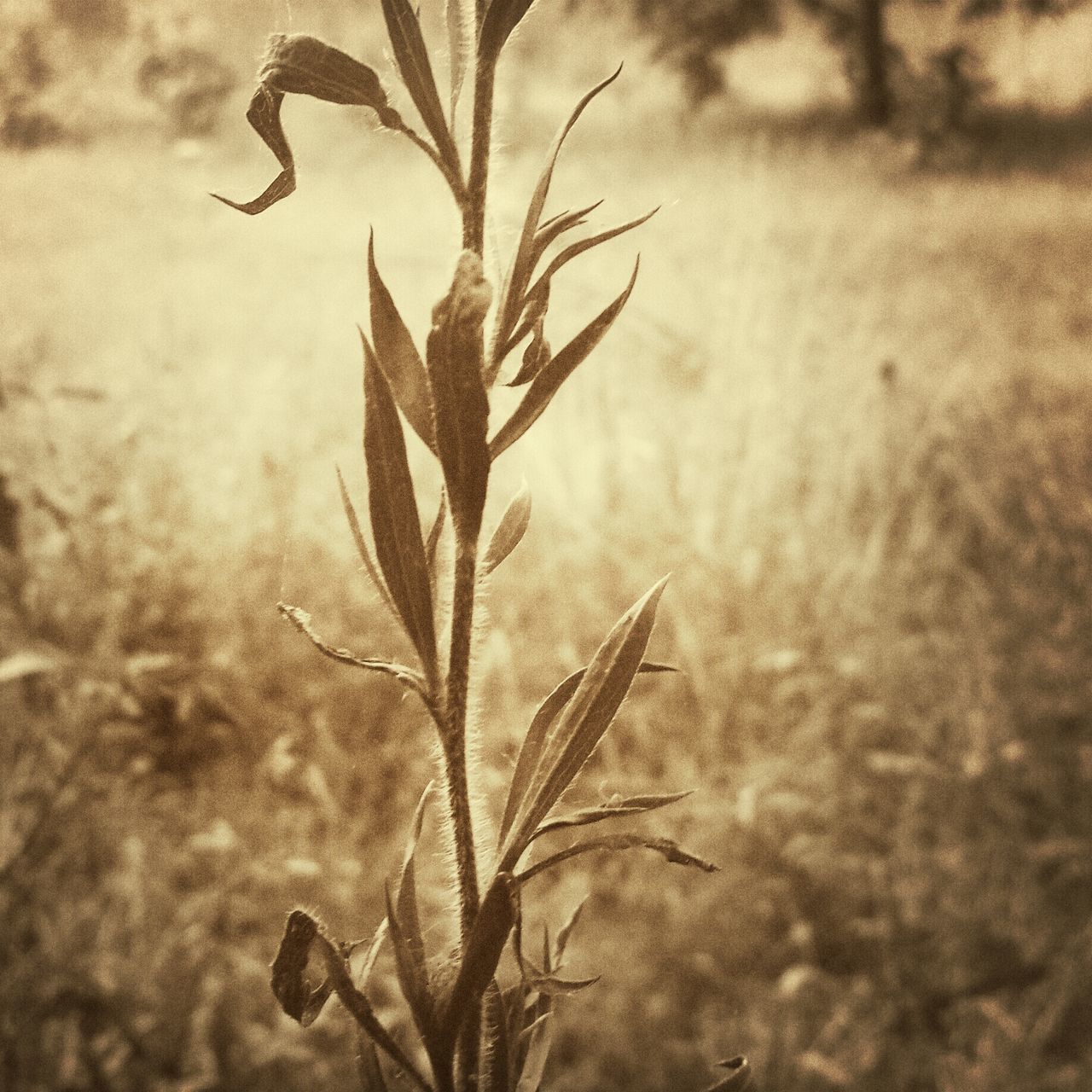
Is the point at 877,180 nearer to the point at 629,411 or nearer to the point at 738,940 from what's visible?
the point at 629,411

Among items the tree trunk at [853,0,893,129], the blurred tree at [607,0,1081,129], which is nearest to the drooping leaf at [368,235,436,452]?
the blurred tree at [607,0,1081,129]

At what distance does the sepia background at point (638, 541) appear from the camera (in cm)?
85

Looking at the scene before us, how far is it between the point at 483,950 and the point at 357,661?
0.31 feet

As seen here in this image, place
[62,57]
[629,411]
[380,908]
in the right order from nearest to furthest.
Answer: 1. [62,57]
2. [380,908]
3. [629,411]

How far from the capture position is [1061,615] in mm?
1184

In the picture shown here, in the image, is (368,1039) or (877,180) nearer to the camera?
(368,1039)

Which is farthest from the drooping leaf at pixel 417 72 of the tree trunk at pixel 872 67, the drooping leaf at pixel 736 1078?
the tree trunk at pixel 872 67

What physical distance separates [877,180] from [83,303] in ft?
2.95

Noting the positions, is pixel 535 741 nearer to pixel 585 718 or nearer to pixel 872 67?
pixel 585 718

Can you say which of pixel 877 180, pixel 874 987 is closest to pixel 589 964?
pixel 874 987

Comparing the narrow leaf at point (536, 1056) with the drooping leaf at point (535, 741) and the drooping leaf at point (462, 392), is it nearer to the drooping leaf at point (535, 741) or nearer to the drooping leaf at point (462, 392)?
the drooping leaf at point (535, 741)

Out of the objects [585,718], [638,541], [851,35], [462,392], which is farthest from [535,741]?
[851,35]

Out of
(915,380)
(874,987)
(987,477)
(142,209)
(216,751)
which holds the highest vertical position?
(142,209)

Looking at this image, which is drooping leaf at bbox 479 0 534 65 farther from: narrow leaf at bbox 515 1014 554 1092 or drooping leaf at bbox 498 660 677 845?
narrow leaf at bbox 515 1014 554 1092
